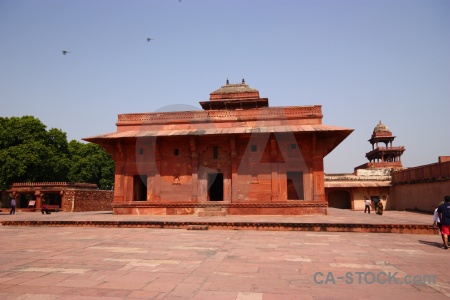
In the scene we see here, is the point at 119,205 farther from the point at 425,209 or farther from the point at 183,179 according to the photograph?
the point at 425,209

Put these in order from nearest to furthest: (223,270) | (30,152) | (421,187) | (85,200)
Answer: (223,270)
(421,187)
(85,200)
(30,152)

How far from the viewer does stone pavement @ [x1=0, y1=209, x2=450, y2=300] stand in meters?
3.65

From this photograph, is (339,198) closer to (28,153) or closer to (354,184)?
(354,184)

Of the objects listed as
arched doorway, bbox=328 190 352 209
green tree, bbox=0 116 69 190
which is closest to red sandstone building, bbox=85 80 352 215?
green tree, bbox=0 116 69 190

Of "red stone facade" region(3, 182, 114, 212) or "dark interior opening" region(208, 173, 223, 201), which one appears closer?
"dark interior opening" region(208, 173, 223, 201)

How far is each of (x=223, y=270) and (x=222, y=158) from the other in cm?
1217

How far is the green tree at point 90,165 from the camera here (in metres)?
38.5

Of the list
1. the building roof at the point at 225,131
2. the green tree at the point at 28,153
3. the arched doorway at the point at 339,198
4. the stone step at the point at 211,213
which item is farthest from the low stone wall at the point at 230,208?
the arched doorway at the point at 339,198

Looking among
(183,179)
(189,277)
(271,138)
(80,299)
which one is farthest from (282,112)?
(80,299)

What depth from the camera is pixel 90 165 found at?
39.4 meters

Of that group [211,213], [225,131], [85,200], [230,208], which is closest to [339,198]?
[230,208]

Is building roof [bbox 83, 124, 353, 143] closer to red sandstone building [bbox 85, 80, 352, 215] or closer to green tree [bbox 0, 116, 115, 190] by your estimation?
red sandstone building [bbox 85, 80, 352, 215]

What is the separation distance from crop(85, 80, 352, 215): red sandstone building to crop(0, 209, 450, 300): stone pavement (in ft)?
26.5

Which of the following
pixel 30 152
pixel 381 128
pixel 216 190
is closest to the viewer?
pixel 216 190
